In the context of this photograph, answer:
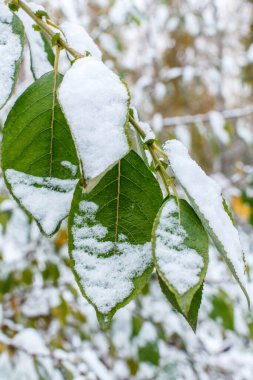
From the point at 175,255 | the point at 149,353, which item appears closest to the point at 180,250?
the point at 175,255

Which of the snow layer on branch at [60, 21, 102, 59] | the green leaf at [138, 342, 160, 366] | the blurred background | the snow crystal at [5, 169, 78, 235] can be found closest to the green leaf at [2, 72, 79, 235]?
the snow crystal at [5, 169, 78, 235]

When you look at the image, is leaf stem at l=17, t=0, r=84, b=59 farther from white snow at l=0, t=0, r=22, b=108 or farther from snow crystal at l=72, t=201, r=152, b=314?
snow crystal at l=72, t=201, r=152, b=314

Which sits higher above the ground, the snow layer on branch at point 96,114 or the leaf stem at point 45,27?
the leaf stem at point 45,27

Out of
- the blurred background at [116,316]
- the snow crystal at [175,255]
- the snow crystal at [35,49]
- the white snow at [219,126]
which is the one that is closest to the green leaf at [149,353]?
the blurred background at [116,316]

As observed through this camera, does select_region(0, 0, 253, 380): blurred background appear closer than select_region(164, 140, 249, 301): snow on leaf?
No

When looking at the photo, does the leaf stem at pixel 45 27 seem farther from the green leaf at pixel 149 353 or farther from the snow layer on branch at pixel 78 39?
the green leaf at pixel 149 353

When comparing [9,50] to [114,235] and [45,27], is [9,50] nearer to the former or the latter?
[45,27]

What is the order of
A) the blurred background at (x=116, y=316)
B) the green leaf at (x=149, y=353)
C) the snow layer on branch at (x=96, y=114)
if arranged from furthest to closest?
the green leaf at (x=149, y=353) < the blurred background at (x=116, y=316) < the snow layer on branch at (x=96, y=114)
